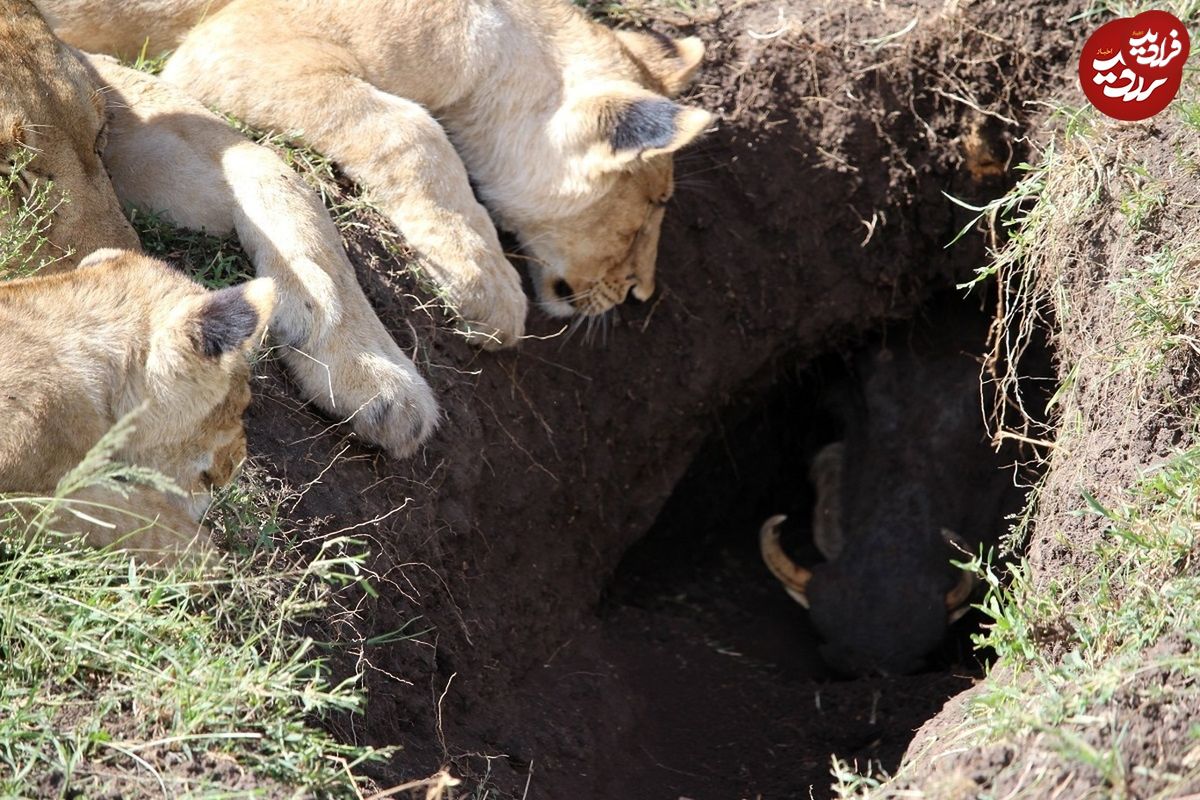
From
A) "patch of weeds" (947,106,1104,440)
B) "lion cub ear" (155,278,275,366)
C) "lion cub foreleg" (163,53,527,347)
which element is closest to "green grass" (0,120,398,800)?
"lion cub ear" (155,278,275,366)

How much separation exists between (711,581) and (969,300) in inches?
69.9

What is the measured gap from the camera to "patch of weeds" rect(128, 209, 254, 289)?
3.56 m

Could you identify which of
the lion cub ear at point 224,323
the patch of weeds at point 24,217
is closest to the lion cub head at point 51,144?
the patch of weeds at point 24,217

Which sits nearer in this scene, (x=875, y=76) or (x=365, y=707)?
(x=365, y=707)

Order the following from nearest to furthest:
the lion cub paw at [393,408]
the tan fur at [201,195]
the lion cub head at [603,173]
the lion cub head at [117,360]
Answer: the lion cub head at [117,360], the tan fur at [201,195], the lion cub paw at [393,408], the lion cub head at [603,173]

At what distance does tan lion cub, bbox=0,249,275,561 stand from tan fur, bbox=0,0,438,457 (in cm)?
48

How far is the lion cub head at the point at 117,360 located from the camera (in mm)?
2561

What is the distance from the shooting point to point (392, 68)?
4168 mm

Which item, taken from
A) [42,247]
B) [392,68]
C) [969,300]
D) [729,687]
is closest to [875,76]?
[969,300]

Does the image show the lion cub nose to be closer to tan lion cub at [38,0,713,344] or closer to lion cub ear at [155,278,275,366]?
tan lion cub at [38,0,713,344]

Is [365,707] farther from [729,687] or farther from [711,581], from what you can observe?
[711,581]

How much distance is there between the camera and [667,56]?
475 cm

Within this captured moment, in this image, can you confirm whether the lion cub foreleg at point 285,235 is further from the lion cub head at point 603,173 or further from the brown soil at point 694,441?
the lion cub head at point 603,173

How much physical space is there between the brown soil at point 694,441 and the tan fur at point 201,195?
159 mm
